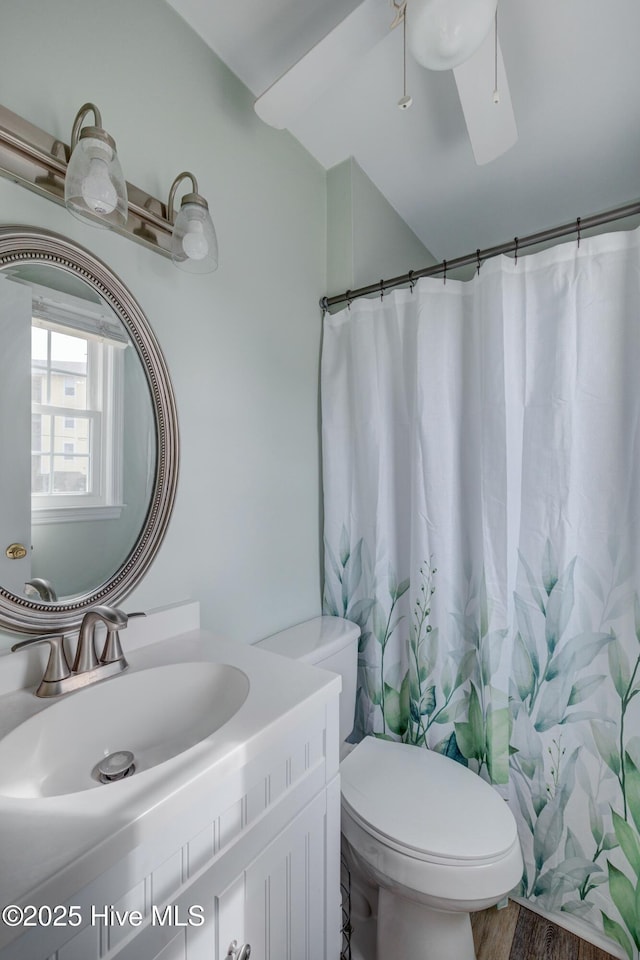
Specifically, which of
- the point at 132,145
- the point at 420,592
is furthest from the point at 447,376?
the point at 132,145

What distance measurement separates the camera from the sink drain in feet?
2.40

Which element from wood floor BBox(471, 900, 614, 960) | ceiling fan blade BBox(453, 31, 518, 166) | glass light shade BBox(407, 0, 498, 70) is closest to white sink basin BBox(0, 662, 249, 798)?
wood floor BBox(471, 900, 614, 960)

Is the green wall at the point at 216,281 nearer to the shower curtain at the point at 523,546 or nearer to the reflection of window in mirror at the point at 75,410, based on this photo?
the reflection of window in mirror at the point at 75,410

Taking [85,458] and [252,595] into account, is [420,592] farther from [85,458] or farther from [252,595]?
[85,458]

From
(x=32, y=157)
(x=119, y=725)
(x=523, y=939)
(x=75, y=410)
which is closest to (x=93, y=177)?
(x=32, y=157)

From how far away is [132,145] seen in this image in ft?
3.45

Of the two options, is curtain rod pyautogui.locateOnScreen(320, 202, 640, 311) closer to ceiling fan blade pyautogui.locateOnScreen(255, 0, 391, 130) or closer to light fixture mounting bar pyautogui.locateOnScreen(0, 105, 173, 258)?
ceiling fan blade pyautogui.locateOnScreen(255, 0, 391, 130)

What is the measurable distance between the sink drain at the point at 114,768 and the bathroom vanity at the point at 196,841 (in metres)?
0.05

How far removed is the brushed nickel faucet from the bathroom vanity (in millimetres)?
32

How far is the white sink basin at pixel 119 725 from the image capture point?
68cm

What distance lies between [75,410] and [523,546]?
120cm

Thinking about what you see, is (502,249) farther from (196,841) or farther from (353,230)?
(196,841)

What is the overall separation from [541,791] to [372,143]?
220cm

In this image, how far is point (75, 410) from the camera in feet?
3.11
